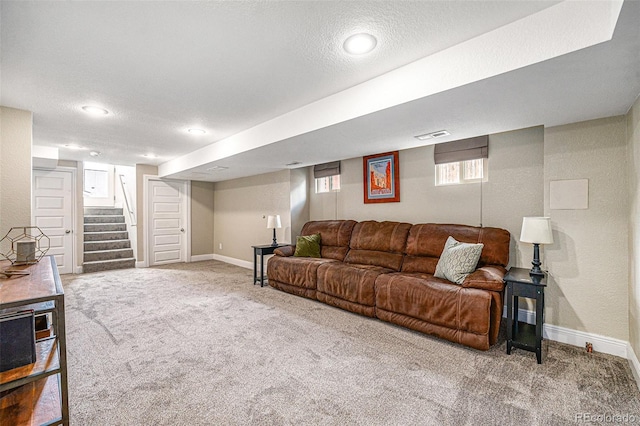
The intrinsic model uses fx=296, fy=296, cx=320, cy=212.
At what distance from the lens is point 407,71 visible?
2.25 meters

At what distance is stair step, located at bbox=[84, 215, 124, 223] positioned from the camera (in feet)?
24.6

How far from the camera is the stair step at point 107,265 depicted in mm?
6180

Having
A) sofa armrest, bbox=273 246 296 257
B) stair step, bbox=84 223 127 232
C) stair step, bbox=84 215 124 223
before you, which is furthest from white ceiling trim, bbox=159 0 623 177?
stair step, bbox=84 215 124 223

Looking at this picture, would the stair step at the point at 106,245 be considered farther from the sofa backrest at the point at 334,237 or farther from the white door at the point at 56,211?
the sofa backrest at the point at 334,237

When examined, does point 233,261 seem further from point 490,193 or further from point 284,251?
point 490,193

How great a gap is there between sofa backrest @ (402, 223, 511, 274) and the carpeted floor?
85 cm

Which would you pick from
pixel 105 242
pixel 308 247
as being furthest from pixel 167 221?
pixel 308 247

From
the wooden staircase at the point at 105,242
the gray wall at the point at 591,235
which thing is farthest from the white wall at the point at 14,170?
the gray wall at the point at 591,235

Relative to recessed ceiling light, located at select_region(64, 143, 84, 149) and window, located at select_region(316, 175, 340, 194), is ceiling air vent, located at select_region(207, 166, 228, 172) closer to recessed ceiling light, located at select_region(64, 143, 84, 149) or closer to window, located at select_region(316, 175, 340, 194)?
window, located at select_region(316, 175, 340, 194)

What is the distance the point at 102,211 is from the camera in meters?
8.05

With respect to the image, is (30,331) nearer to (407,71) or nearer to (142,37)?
(142,37)

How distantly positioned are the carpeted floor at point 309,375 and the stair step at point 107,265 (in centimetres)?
313

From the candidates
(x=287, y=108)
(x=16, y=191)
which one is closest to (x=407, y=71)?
(x=287, y=108)

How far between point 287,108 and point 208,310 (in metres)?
2.63
